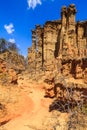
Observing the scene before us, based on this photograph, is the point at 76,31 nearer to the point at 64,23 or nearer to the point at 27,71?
the point at 64,23

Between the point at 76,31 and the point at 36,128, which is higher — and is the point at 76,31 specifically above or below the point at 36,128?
above

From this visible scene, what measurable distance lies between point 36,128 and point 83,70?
6.29 metres

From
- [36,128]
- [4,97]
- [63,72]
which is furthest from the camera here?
[63,72]

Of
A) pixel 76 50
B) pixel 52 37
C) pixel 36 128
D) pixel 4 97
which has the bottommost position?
pixel 36 128

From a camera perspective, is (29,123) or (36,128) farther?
(29,123)

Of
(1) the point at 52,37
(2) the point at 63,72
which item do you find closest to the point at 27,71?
(1) the point at 52,37

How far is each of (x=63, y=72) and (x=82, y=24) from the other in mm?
25814

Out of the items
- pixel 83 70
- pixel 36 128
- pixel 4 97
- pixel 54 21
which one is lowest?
pixel 36 128

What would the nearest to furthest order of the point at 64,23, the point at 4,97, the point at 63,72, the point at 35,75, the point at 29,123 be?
the point at 29,123 < the point at 4,97 < the point at 63,72 < the point at 35,75 < the point at 64,23

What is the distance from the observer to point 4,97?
18547 millimetres

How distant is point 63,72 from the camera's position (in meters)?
21.5

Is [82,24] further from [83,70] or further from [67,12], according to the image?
[83,70]

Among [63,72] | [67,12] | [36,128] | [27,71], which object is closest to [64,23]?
[67,12]

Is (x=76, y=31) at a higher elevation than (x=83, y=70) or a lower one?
higher
